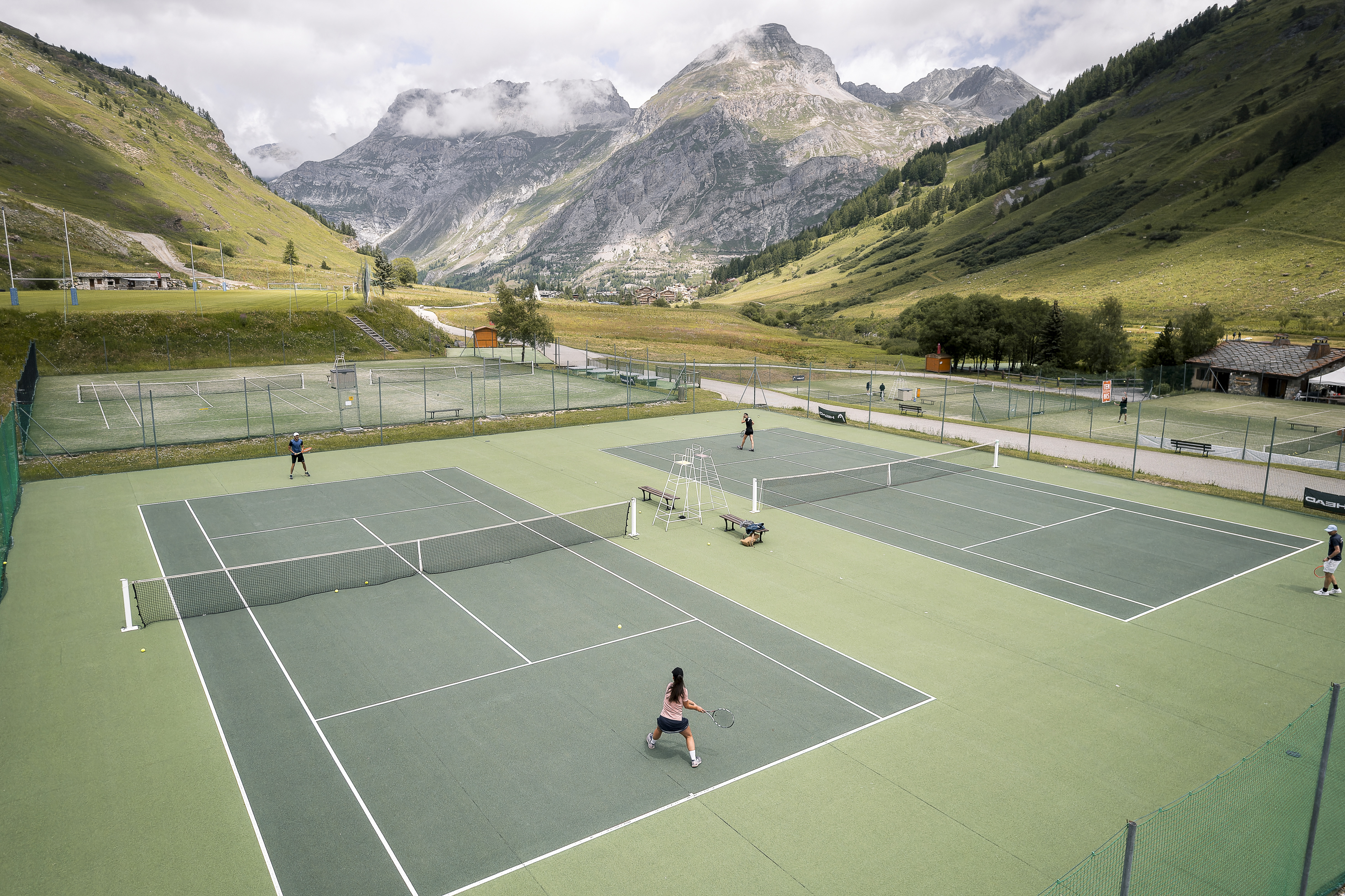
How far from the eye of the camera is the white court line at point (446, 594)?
14750mm

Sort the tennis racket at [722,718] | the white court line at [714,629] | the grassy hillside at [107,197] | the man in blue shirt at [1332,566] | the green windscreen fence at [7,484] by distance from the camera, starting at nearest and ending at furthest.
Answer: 1. the tennis racket at [722,718]
2. the white court line at [714,629]
3. the man in blue shirt at [1332,566]
4. the green windscreen fence at [7,484]
5. the grassy hillside at [107,197]

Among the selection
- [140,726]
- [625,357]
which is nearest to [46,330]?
[625,357]

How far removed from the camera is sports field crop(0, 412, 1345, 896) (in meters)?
9.23

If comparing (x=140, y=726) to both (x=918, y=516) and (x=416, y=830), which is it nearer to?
(x=416, y=830)

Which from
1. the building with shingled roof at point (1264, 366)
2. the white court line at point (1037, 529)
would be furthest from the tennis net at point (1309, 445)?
the building with shingled roof at point (1264, 366)

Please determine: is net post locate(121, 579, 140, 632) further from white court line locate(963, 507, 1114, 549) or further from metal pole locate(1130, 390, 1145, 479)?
metal pole locate(1130, 390, 1145, 479)

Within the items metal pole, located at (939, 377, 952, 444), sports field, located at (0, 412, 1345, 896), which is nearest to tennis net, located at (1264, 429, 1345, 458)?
metal pole, located at (939, 377, 952, 444)

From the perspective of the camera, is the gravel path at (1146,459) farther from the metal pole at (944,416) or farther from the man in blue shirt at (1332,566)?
the man in blue shirt at (1332,566)

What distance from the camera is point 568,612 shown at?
1648 centimetres

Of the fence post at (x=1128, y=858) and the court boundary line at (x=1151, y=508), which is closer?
the fence post at (x=1128, y=858)

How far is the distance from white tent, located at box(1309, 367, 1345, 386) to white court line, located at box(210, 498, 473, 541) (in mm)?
66705

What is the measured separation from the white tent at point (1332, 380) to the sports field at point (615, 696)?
44.6 metres

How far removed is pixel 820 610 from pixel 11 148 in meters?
200

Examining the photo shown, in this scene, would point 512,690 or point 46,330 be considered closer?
point 512,690
